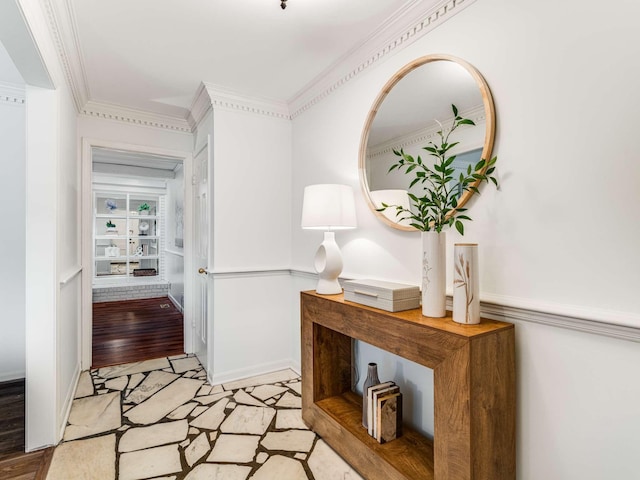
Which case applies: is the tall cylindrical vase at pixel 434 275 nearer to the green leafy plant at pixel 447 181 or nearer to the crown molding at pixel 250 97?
the green leafy plant at pixel 447 181

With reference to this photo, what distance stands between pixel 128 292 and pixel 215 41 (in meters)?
5.56

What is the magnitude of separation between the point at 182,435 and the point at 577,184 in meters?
2.33

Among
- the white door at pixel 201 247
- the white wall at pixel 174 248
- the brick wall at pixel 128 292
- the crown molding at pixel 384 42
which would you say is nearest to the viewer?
the crown molding at pixel 384 42

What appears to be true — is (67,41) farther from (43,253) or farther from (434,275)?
(434,275)

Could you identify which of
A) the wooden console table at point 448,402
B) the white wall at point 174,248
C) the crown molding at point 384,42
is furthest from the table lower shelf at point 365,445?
the white wall at point 174,248

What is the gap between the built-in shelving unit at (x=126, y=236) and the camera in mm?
6809

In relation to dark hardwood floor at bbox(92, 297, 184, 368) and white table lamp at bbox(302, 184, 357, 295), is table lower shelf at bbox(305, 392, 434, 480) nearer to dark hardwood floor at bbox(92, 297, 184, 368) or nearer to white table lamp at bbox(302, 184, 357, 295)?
white table lamp at bbox(302, 184, 357, 295)

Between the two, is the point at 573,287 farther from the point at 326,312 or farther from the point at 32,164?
the point at 32,164

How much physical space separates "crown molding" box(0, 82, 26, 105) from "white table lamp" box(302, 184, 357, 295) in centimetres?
257

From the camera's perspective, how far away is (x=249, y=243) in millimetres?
2908

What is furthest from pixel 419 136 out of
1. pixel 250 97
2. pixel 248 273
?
pixel 248 273

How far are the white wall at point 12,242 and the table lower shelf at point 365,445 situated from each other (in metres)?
2.54

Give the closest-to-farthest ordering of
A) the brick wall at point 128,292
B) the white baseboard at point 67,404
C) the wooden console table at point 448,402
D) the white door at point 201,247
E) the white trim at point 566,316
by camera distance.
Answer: the white trim at point 566,316 → the wooden console table at point 448,402 → the white baseboard at point 67,404 → the white door at point 201,247 → the brick wall at point 128,292

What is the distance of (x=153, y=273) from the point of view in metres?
7.10
